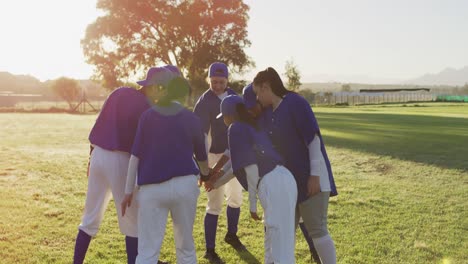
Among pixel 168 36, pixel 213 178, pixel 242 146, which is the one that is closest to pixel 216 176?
pixel 213 178

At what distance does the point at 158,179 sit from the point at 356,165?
895 centimetres

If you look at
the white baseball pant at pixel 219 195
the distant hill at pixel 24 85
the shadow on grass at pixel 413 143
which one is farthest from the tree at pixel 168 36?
the distant hill at pixel 24 85

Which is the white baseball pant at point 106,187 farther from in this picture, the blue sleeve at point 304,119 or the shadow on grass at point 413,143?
the shadow on grass at point 413,143

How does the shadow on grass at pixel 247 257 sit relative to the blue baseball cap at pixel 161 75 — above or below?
below

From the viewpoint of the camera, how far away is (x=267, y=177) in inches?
151

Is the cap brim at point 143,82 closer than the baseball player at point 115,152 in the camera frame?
Yes

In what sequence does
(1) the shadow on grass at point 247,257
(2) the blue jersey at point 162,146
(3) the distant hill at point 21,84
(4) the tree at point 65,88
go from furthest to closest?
(3) the distant hill at point 21,84
(4) the tree at point 65,88
(1) the shadow on grass at point 247,257
(2) the blue jersey at point 162,146

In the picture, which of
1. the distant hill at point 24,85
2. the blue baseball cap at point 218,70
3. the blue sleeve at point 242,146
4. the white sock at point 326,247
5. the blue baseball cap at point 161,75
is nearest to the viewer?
the blue sleeve at point 242,146

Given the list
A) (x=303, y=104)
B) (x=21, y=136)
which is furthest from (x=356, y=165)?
(x=21, y=136)

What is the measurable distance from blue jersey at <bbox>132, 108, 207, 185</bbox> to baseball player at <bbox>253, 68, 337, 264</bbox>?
A: 749 millimetres

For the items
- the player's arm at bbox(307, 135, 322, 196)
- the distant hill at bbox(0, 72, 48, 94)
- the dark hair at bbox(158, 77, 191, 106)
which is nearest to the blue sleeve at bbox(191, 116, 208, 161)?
the dark hair at bbox(158, 77, 191, 106)

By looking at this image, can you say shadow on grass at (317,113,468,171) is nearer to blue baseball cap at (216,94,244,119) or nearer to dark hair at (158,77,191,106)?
blue baseball cap at (216,94,244,119)

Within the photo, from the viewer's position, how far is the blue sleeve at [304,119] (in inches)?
154

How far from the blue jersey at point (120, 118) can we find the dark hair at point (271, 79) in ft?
3.55
